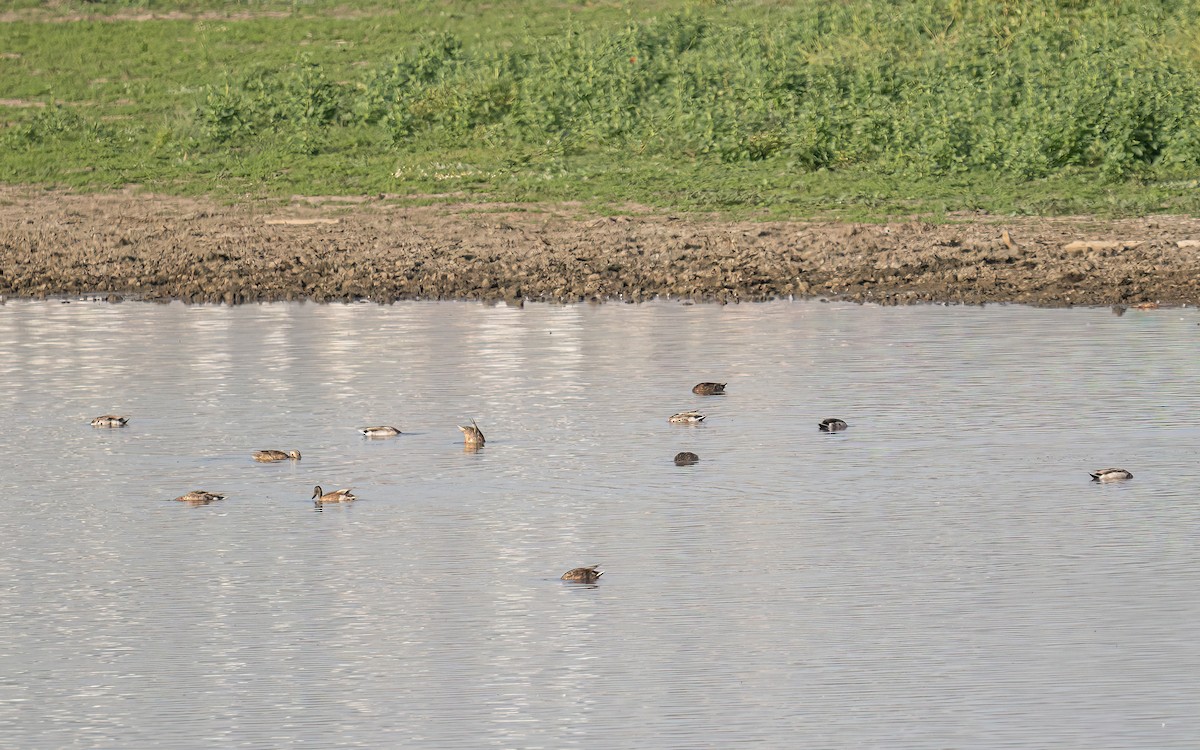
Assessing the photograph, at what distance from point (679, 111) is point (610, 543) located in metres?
17.7

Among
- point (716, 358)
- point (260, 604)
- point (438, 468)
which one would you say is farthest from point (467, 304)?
point (260, 604)

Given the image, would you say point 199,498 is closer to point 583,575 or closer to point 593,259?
point 583,575

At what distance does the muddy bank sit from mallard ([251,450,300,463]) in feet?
25.0

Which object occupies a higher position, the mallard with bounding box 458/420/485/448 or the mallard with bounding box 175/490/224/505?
the mallard with bounding box 458/420/485/448

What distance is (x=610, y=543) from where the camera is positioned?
1054 centimetres

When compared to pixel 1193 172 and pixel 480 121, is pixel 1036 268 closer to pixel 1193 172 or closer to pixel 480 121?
pixel 1193 172

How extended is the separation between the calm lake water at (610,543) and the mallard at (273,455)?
0.15 metres

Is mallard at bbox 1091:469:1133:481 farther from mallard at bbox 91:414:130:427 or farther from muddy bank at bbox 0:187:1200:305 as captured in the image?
Result: muddy bank at bbox 0:187:1200:305

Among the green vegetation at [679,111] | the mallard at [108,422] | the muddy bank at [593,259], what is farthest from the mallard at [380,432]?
the green vegetation at [679,111]

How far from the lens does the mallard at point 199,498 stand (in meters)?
11.7

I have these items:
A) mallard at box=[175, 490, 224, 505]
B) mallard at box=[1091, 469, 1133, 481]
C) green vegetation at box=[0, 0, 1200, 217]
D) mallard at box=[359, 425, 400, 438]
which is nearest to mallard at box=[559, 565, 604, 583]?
mallard at box=[175, 490, 224, 505]

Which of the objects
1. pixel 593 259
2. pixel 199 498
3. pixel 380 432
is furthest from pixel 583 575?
pixel 593 259

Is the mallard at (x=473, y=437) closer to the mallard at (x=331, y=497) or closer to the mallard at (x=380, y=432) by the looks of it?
the mallard at (x=380, y=432)

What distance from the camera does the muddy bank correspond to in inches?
800
